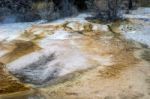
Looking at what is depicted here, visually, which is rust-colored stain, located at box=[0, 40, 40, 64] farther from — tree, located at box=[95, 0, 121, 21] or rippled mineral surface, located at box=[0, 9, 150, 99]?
tree, located at box=[95, 0, 121, 21]

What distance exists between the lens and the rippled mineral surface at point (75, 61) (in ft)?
19.6

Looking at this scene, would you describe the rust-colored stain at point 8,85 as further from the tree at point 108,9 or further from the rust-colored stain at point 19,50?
the tree at point 108,9

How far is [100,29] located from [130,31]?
2.75ft

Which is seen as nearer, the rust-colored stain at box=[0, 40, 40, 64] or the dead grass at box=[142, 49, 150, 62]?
the dead grass at box=[142, 49, 150, 62]

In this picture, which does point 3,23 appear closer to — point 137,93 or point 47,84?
point 47,84

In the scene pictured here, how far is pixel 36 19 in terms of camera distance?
11.7 meters

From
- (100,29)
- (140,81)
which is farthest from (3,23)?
(140,81)

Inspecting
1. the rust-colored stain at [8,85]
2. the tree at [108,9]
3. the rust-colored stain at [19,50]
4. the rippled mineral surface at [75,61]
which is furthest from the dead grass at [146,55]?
the tree at [108,9]

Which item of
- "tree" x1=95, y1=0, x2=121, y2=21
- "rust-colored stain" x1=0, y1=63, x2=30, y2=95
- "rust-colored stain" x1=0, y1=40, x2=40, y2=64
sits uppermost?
"rust-colored stain" x1=0, y1=63, x2=30, y2=95

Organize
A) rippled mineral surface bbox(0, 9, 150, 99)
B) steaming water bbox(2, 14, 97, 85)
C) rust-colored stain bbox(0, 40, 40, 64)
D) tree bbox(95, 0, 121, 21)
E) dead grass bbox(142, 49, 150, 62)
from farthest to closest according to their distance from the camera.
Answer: tree bbox(95, 0, 121, 21) → rust-colored stain bbox(0, 40, 40, 64) → dead grass bbox(142, 49, 150, 62) → steaming water bbox(2, 14, 97, 85) → rippled mineral surface bbox(0, 9, 150, 99)

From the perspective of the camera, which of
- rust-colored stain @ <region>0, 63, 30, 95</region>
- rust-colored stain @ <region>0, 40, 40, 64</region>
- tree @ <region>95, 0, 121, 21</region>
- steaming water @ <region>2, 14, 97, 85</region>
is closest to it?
rust-colored stain @ <region>0, 63, 30, 95</region>

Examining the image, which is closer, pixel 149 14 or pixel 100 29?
pixel 100 29

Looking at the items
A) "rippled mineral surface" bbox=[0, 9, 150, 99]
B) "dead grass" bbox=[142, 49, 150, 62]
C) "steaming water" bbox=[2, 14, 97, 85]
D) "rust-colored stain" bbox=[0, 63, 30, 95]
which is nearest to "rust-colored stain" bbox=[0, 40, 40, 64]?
"rippled mineral surface" bbox=[0, 9, 150, 99]

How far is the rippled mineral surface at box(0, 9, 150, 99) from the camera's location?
19.6 feet
